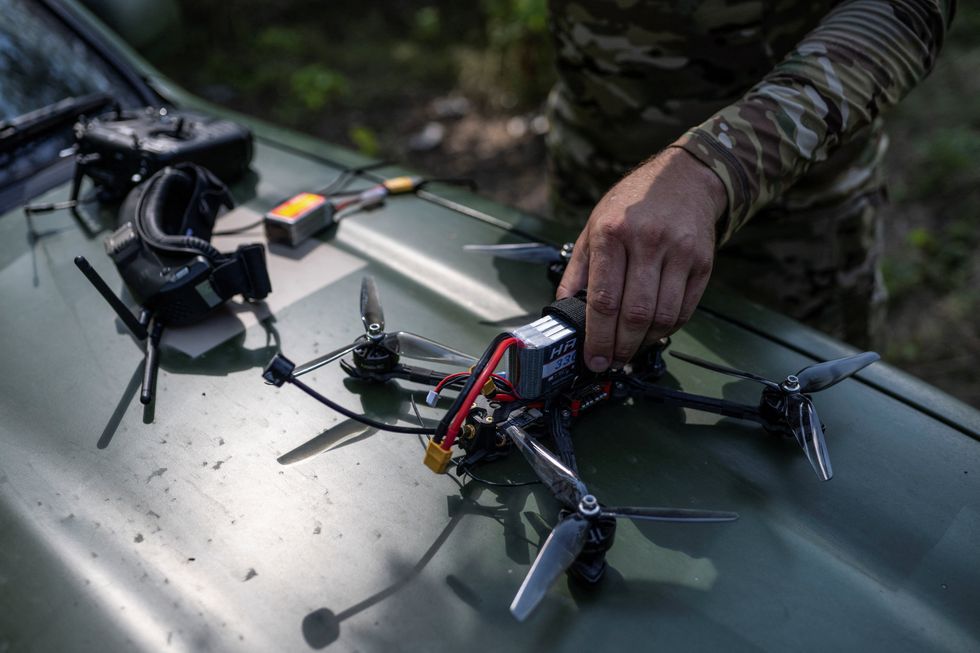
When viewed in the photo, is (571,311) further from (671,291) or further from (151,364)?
(151,364)

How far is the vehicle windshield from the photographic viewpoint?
177cm

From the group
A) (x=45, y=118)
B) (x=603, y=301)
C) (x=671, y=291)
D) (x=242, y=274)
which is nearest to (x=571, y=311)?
(x=603, y=301)

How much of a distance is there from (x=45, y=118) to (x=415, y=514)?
152 cm

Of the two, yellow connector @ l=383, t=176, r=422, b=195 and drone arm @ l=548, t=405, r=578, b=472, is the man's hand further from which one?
yellow connector @ l=383, t=176, r=422, b=195

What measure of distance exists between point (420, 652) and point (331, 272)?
35.1 inches

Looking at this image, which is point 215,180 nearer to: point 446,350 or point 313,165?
point 313,165

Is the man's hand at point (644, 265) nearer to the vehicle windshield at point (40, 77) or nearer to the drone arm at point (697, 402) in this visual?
the drone arm at point (697, 402)

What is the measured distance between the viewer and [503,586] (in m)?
0.92

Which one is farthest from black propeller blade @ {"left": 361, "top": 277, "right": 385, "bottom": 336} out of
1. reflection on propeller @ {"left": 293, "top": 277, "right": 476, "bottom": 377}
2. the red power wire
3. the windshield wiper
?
the windshield wiper

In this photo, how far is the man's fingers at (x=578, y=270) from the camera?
120 centimetres

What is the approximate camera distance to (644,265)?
3.63ft

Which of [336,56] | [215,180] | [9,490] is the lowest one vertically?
[336,56]

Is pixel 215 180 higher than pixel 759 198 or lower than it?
lower

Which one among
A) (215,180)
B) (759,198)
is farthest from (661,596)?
(215,180)
